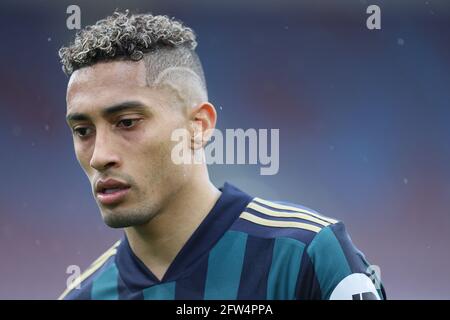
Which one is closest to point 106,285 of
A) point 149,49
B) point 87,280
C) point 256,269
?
point 87,280

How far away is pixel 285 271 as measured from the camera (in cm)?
216

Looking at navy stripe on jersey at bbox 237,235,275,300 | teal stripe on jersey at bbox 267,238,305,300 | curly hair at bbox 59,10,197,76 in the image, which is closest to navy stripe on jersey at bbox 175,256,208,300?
navy stripe on jersey at bbox 237,235,275,300

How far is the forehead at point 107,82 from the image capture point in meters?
2.27

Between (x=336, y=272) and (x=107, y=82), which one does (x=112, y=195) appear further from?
(x=336, y=272)

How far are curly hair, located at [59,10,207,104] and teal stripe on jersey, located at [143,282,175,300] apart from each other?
699mm

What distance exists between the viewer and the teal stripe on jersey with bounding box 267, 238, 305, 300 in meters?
2.13

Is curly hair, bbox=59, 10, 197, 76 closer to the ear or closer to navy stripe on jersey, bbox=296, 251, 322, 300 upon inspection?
the ear

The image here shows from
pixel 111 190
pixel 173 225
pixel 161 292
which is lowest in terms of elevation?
pixel 161 292

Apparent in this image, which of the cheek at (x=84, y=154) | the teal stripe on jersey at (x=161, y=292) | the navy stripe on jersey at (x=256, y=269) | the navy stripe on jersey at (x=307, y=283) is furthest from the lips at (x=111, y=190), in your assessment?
the navy stripe on jersey at (x=307, y=283)

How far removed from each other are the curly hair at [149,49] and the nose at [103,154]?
256 millimetres

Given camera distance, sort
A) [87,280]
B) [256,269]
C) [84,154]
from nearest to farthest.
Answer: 1. [256,269]
2. [84,154]
3. [87,280]

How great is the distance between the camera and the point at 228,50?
473 cm

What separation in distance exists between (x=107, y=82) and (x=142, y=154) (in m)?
0.28

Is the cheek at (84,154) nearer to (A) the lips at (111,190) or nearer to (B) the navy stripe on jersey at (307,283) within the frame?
(A) the lips at (111,190)
